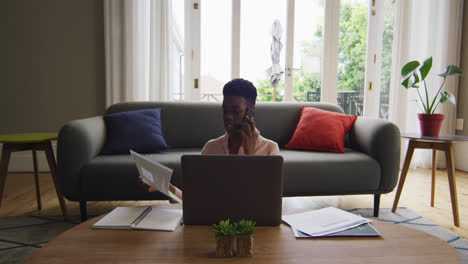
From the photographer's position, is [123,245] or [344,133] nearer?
[123,245]

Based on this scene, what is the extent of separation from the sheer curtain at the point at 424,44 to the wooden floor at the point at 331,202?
3.19 ft

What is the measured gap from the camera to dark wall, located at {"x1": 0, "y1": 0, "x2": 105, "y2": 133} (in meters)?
3.33

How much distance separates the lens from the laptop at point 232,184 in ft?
2.71

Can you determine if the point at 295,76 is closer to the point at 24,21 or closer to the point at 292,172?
the point at 292,172

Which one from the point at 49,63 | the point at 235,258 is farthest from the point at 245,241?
the point at 49,63

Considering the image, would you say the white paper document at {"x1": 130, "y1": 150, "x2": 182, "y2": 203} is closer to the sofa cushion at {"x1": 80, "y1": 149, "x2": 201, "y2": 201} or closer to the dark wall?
the sofa cushion at {"x1": 80, "y1": 149, "x2": 201, "y2": 201}

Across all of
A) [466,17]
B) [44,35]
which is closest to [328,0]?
[466,17]

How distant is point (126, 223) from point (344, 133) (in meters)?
1.83

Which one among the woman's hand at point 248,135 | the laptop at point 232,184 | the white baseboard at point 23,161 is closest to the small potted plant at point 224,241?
the laptop at point 232,184

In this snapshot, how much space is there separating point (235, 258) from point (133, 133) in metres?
1.60

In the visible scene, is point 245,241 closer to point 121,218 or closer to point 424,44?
point 121,218

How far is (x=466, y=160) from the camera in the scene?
3594 millimetres

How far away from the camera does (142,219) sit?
0.97 meters

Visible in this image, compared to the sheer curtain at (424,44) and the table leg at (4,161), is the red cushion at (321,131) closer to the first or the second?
the sheer curtain at (424,44)
